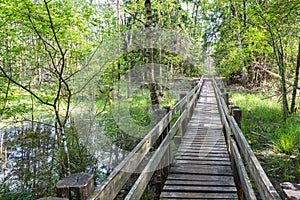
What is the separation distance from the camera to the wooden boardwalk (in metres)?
3.73

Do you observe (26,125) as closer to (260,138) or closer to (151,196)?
(151,196)

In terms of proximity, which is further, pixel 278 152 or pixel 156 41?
pixel 156 41

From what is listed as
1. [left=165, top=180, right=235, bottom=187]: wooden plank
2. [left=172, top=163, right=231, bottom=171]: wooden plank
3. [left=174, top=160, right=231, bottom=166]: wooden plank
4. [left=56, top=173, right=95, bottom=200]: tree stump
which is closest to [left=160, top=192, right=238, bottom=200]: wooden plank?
[left=165, top=180, right=235, bottom=187]: wooden plank

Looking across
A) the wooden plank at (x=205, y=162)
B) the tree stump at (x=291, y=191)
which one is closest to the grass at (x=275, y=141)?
the wooden plank at (x=205, y=162)

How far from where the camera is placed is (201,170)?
451 cm

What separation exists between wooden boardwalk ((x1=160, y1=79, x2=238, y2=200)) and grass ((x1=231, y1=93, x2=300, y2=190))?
1.09 meters

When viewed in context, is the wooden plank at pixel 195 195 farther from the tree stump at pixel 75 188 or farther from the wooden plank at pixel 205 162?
the tree stump at pixel 75 188

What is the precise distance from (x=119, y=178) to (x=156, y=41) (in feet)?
39.6

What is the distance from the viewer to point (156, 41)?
1355 centimetres

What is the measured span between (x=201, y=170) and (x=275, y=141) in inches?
132

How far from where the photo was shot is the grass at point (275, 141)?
5559 mm

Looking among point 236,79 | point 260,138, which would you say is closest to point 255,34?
point 260,138

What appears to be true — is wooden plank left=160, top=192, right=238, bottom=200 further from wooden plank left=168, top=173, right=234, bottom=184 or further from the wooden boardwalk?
wooden plank left=168, top=173, right=234, bottom=184

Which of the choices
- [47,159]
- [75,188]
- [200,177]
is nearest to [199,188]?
[200,177]
